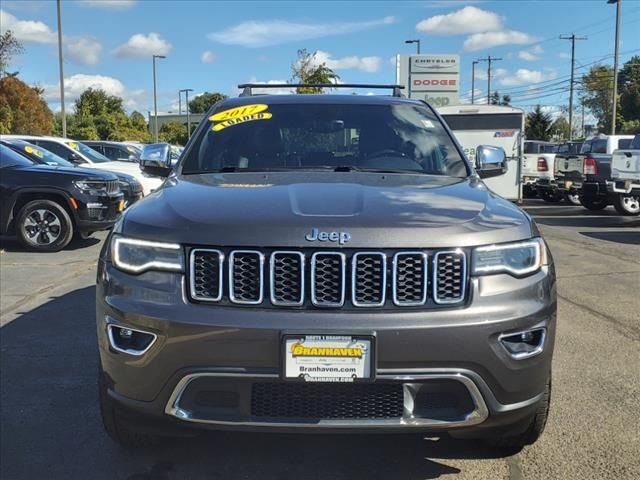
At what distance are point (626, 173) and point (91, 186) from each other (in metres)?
10.1

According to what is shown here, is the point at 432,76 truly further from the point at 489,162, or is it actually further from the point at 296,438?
the point at 296,438

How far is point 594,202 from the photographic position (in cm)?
1673

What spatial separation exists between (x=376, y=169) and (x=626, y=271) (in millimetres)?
5735

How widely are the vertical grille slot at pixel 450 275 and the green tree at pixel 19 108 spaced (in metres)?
37.2

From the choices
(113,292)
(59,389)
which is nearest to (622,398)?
(113,292)

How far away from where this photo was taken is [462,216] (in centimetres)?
279

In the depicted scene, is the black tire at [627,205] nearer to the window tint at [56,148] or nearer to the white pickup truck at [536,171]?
the white pickup truck at [536,171]

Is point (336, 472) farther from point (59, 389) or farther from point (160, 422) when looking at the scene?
point (59, 389)

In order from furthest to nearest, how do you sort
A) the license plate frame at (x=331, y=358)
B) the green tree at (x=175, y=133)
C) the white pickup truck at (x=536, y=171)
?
1. the green tree at (x=175, y=133)
2. the white pickup truck at (x=536, y=171)
3. the license plate frame at (x=331, y=358)

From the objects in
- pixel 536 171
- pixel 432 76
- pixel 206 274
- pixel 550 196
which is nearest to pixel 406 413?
pixel 206 274

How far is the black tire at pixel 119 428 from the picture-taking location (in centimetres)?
286

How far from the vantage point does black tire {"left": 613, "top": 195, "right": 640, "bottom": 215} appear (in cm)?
1442

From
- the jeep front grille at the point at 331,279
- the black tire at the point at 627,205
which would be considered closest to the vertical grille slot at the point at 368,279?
the jeep front grille at the point at 331,279

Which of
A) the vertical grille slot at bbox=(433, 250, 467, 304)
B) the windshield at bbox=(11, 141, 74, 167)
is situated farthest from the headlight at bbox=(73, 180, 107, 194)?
the vertical grille slot at bbox=(433, 250, 467, 304)
